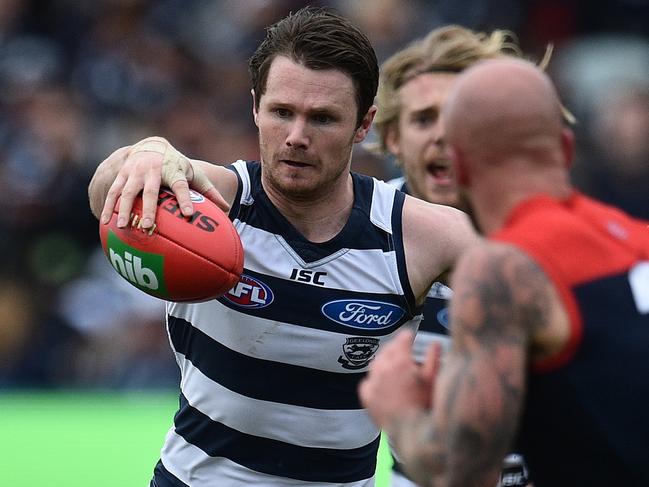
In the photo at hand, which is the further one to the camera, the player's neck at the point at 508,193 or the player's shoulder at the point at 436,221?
the player's shoulder at the point at 436,221

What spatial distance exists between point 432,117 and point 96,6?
6555 mm

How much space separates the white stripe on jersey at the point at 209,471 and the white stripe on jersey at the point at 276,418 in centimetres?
14

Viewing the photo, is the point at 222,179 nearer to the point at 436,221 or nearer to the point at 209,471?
the point at 436,221

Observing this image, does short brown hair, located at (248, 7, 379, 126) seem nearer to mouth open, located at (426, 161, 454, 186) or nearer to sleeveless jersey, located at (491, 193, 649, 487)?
mouth open, located at (426, 161, 454, 186)

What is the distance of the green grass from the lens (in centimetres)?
689

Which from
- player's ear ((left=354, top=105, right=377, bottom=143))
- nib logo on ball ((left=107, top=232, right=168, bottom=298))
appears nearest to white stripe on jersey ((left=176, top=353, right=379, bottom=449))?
nib logo on ball ((left=107, top=232, right=168, bottom=298))

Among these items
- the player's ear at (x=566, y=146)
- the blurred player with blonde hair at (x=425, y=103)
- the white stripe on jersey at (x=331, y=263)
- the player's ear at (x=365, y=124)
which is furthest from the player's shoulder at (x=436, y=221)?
the player's ear at (x=566, y=146)

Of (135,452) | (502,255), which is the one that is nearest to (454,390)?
(502,255)

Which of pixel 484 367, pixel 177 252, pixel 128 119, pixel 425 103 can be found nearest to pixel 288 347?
pixel 177 252

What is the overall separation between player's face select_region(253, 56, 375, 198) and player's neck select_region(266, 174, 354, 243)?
4cm

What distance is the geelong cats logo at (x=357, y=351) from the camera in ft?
13.9

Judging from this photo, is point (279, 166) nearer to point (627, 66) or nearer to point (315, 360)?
point (315, 360)

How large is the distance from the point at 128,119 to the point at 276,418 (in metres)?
7.02

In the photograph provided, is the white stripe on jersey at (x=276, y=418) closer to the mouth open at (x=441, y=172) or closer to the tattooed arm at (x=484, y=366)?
the tattooed arm at (x=484, y=366)
